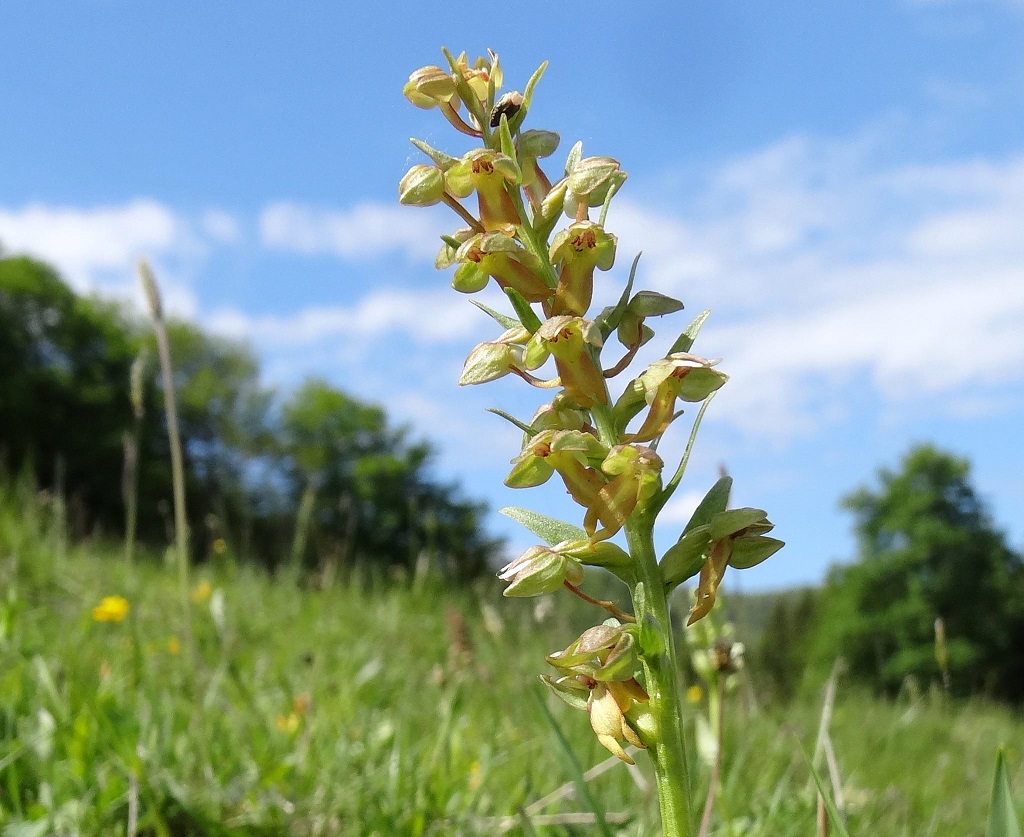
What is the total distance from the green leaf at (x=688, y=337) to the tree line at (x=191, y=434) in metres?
22.9

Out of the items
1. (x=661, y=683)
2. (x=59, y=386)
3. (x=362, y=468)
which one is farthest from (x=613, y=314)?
(x=362, y=468)

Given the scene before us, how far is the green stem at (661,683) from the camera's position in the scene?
858 millimetres

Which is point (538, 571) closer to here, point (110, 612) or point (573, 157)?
point (573, 157)

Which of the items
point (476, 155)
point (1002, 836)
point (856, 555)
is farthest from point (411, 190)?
point (856, 555)

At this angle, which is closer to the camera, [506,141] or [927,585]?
[506,141]

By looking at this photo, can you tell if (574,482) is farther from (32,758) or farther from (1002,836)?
(32,758)

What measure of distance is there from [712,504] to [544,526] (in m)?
0.19

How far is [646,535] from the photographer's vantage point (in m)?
0.92

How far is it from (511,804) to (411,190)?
114cm

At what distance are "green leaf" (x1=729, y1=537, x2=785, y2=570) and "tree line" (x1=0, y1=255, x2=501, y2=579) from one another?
22.9 m

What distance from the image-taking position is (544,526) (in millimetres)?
989

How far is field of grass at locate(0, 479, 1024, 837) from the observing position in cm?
153

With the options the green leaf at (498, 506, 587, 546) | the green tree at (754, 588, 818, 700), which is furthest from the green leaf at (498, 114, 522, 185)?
the green tree at (754, 588, 818, 700)

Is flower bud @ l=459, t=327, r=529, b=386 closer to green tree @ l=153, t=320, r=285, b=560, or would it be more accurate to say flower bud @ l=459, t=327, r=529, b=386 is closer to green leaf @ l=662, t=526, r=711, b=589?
green leaf @ l=662, t=526, r=711, b=589
